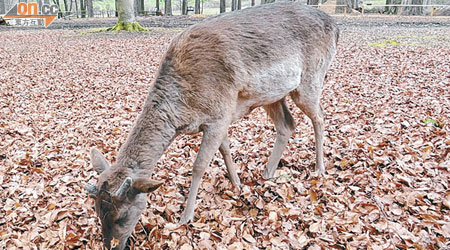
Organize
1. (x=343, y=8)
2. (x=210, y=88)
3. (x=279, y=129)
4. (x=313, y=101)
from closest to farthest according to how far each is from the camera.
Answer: (x=210, y=88)
(x=313, y=101)
(x=279, y=129)
(x=343, y=8)

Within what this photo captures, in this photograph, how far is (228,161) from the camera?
4.15m

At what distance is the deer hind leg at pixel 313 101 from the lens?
13.7ft

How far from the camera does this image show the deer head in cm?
288

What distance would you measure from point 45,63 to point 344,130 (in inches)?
452

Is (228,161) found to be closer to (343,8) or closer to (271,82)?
(271,82)

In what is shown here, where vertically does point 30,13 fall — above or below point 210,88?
above

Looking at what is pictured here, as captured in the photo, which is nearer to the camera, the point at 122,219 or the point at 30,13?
the point at 122,219

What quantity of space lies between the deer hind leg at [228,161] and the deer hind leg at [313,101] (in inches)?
38.9

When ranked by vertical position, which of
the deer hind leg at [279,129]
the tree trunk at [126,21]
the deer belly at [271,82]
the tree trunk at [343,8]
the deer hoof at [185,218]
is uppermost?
the tree trunk at [343,8]

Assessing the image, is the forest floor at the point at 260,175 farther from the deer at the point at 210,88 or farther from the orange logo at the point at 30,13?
the orange logo at the point at 30,13

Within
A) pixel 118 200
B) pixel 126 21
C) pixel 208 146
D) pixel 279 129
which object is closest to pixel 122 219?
pixel 118 200

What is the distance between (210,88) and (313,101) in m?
1.49

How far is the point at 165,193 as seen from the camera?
4160mm

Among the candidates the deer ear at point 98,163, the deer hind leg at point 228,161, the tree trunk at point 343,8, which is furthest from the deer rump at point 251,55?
the tree trunk at point 343,8
